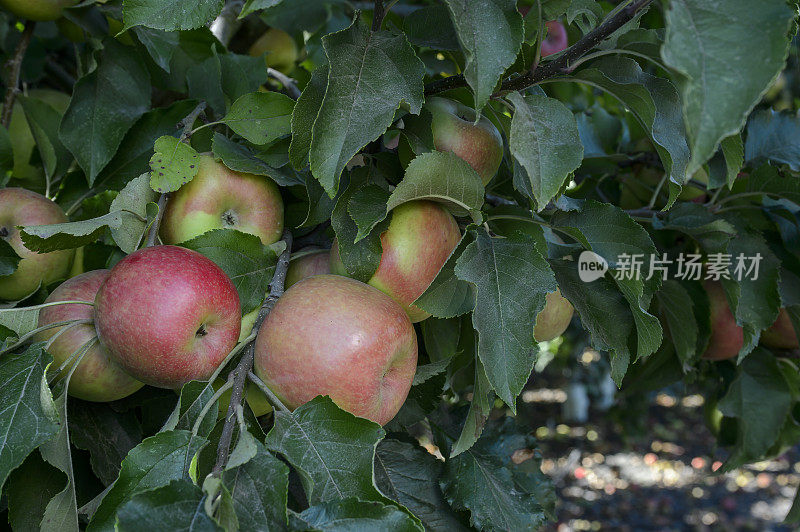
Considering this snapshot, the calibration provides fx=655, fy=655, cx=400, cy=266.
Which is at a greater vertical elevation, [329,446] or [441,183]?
[441,183]

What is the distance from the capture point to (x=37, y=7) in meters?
1.02

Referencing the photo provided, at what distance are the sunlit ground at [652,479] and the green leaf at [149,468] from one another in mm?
3101

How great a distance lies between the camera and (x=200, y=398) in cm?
61

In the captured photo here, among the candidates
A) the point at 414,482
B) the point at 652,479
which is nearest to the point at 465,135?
the point at 414,482

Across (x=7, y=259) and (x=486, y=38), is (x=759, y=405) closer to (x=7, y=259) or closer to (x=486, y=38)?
(x=486, y=38)

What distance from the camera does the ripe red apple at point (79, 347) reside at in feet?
2.34

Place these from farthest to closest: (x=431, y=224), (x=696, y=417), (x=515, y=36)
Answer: (x=696, y=417)
(x=431, y=224)
(x=515, y=36)

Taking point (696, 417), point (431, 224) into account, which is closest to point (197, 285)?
point (431, 224)

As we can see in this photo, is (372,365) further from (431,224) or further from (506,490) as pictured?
(506,490)

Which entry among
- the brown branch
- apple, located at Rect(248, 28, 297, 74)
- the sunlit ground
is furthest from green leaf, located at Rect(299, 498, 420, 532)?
the sunlit ground

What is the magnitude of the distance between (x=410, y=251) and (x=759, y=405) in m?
0.86

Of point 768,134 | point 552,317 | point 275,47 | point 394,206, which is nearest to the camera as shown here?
point 394,206

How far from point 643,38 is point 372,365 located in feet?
1.45

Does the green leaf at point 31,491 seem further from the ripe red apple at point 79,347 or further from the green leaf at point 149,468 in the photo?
the green leaf at point 149,468
